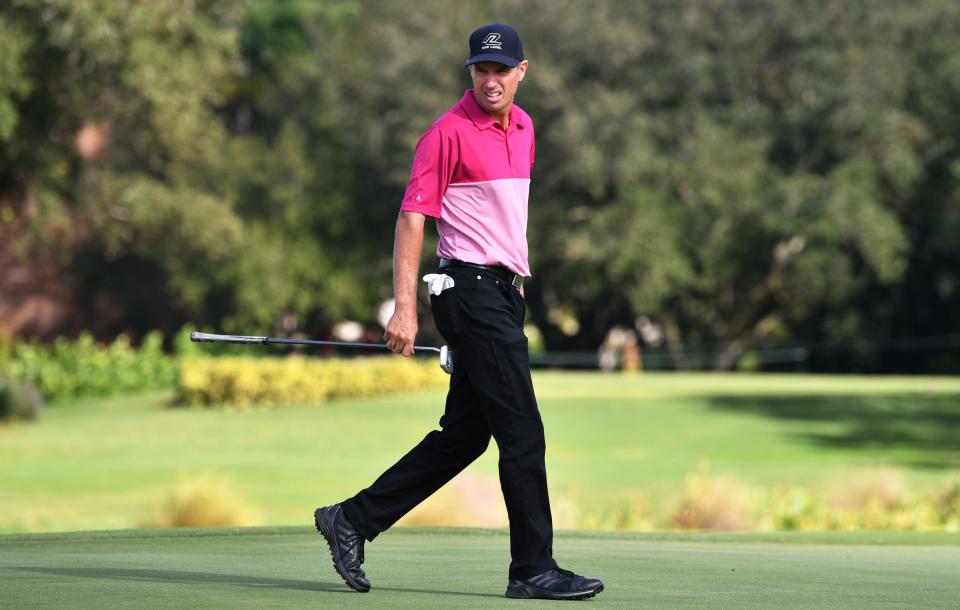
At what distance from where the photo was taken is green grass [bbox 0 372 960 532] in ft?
64.7

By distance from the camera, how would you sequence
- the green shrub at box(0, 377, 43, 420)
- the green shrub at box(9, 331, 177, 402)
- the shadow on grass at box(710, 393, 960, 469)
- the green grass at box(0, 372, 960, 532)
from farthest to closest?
Answer: the green shrub at box(9, 331, 177, 402) < the green shrub at box(0, 377, 43, 420) < the shadow on grass at box(710, 393, 960, 469) < the green grass at box(0, 372, 960, 532)

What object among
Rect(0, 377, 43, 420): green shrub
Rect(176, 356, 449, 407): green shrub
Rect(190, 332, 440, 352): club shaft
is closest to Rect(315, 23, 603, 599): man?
Rect(190, 332, 440, 352): club shaft

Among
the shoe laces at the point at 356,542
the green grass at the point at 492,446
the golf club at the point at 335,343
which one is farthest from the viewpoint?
the green grass at the point at 492,446

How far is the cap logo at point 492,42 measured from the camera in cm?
591

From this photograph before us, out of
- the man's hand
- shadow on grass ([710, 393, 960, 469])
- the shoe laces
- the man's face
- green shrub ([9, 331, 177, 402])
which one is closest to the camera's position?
the man's hand

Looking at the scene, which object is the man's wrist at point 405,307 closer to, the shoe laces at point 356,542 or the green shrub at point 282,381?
the shoe laces at point 356,542

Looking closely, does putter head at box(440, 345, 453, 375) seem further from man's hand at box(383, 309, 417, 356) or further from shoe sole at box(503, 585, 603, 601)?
shoe sole at box(503, 585, 603, 601)

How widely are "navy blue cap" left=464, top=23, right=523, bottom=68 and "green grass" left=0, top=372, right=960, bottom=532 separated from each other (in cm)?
1030

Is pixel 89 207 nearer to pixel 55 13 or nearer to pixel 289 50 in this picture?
pixel 55 13

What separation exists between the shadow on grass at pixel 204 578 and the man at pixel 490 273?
203mm

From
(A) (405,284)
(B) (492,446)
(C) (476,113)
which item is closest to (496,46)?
(C) (476,113)

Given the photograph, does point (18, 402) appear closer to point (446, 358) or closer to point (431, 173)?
point (446, 358)

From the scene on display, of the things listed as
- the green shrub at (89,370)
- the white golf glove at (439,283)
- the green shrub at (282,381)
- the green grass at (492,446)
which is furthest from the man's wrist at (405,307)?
the green shrub at (89,370)

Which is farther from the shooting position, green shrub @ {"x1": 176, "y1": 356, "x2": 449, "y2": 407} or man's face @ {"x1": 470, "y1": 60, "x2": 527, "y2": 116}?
green shrub @ {"x1": 176, "y1": 356, "x2": 449, "y2": 407}
